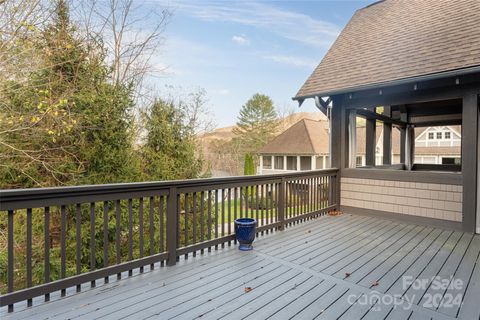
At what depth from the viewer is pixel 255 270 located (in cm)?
324

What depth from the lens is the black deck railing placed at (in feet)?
7.90

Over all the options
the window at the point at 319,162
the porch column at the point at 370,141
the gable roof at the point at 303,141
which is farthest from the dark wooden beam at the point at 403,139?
the window at the point at 319,162

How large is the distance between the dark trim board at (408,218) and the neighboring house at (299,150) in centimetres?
1414

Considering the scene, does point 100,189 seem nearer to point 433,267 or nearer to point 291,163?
point 433,267

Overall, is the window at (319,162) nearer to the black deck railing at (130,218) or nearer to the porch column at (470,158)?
the black deck railing at (130,218)

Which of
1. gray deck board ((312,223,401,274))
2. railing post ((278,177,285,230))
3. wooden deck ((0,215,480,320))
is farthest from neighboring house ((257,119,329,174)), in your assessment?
wooden deck ((0,215,480,320))

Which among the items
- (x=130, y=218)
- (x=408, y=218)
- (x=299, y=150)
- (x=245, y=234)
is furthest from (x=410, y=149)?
(x=299, y=150)

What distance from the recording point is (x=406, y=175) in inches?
215

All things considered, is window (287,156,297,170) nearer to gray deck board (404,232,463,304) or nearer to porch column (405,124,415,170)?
porch column (405,124,415,170)

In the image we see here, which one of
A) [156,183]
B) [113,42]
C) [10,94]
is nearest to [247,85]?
[113,42]

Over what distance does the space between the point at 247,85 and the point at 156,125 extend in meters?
21.2

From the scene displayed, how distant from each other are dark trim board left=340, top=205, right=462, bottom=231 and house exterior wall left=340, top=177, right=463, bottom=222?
0.20 ft

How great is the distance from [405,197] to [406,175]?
431mm

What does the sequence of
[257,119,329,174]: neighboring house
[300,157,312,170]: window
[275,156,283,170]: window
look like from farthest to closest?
[275,156,283,170]: window < [300,157,312,170]: window < [257,119,329,174]: neighboring house
